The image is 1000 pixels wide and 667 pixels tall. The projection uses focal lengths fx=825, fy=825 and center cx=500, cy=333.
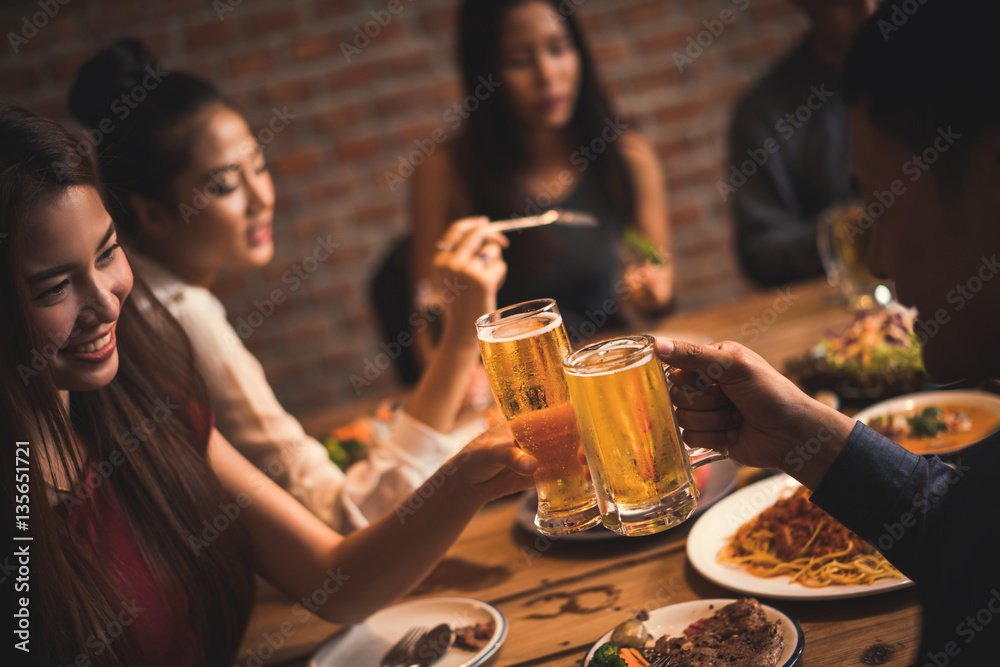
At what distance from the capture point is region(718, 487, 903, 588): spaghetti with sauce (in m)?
1.06

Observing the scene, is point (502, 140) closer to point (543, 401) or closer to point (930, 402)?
point (930, 402)

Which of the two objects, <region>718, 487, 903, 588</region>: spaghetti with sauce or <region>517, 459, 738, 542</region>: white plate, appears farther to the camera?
<region>517, 459, 738, 542</region>: white plate

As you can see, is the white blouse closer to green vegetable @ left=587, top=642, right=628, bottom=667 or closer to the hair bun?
the hair bun

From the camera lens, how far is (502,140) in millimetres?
2992

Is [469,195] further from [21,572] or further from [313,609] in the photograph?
[21,572]

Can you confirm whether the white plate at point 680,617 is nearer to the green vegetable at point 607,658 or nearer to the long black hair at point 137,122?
the green vegetable at point 607,658

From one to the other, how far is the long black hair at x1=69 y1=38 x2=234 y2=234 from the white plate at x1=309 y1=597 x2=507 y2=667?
3.41ft

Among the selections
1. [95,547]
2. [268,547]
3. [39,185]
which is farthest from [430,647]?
[39,185]

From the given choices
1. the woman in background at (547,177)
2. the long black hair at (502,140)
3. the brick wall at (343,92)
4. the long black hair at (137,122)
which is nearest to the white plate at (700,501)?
the long black hair at (137,122)

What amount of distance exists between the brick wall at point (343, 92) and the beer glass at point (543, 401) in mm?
3129

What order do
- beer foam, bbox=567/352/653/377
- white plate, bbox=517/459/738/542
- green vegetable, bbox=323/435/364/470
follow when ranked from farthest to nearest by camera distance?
1. green vegetable, bbox=323/435/364/470
2. white plate, bbox=517/459/738/542
3. beer foam, bbox=567/352/653/377

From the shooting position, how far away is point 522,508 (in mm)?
1514

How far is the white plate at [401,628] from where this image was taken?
1.12 meters

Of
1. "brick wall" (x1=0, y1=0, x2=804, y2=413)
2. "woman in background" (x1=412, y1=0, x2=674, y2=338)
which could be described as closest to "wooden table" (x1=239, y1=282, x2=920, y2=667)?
"woman in background" (x1=412, y1=0, x2=674, y2=338)
